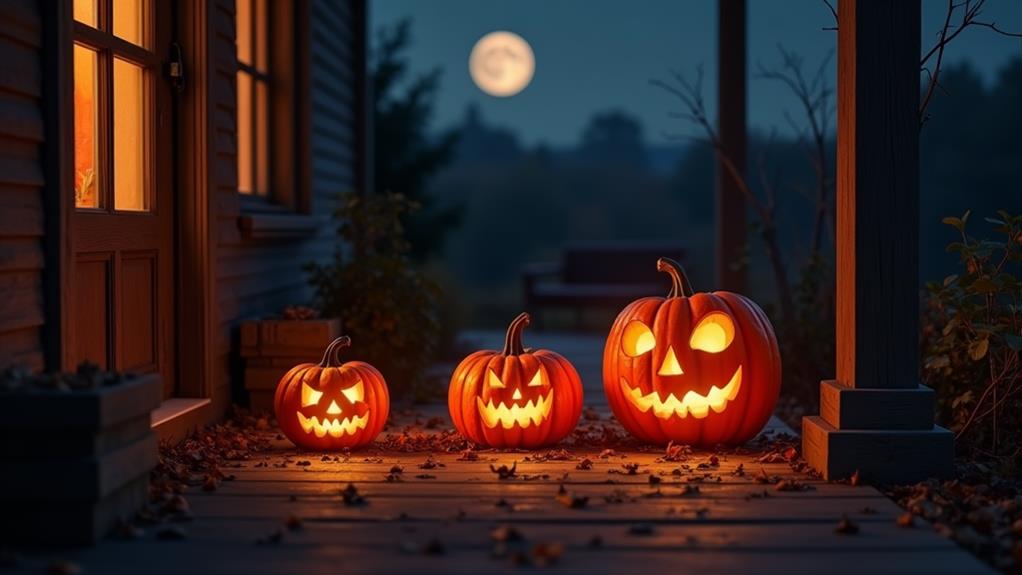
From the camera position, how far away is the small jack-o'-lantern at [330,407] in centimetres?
411

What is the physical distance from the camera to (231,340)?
5.09m

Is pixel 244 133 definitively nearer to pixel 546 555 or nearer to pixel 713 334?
pixel 713 334

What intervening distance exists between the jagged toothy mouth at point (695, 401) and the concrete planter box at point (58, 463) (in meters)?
1.94

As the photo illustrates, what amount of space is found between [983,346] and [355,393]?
2.15 meters

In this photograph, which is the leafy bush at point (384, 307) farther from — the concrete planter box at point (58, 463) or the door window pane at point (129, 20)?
the concrete planter box at point (58, 463)

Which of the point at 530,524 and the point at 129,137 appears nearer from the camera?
the point at 530,524

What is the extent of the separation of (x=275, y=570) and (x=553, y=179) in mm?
16887

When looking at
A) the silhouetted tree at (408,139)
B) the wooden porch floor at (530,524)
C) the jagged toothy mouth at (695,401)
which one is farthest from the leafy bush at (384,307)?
the silhouetted tree at (408,139)

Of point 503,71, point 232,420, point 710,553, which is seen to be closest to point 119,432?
point 710,553

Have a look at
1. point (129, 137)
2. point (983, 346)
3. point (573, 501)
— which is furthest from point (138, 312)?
point (983, 346)

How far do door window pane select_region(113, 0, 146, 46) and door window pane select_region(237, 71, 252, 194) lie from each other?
1.26m

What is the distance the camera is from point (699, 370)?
4.07 meters

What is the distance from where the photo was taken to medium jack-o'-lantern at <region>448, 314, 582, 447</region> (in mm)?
4121

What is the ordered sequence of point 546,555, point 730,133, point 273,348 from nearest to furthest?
point 546,555 → point 273,348 → point 730,133
